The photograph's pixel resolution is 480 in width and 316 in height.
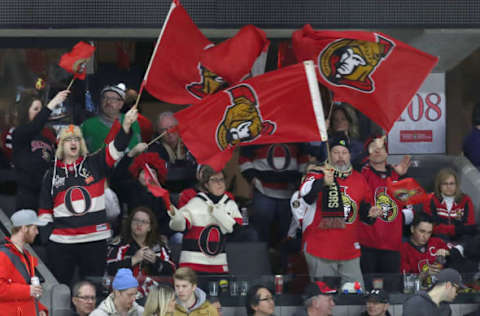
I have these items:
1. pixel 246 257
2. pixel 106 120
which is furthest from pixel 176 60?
pixel 246 257

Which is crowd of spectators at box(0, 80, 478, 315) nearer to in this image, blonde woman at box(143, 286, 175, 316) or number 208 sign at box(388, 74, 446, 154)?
blonde woman at box(143, 286, 175, 316)

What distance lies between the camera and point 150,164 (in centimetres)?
1302

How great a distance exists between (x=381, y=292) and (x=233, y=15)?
3735mm

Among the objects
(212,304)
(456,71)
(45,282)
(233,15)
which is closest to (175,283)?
(212,304)

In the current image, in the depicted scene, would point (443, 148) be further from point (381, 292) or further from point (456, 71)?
point (381, 292)

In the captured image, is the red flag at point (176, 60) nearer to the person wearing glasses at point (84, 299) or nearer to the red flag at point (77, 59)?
the red flag at point (77, 59)

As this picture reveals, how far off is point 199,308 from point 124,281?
0.71 metres

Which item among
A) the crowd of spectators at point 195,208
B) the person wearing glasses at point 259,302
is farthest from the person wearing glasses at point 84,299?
the person wearing glasses at point 259,302

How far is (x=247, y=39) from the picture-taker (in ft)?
42.3

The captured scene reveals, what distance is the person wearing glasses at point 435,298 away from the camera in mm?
10289

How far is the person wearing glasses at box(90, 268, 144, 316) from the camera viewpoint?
36.2 feet

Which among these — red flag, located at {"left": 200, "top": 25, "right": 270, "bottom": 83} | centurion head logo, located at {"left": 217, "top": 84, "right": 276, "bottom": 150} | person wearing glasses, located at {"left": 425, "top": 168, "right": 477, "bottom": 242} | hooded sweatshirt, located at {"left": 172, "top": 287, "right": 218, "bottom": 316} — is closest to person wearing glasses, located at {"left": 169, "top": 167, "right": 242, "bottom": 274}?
centurion head logo, located at {"left": 217, "top": 84, "right": 276, "bottom": 150}

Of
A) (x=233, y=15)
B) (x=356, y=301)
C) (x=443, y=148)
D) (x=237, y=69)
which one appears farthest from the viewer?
(x=443, y=148)

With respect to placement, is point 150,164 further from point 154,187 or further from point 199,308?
point 199,308
